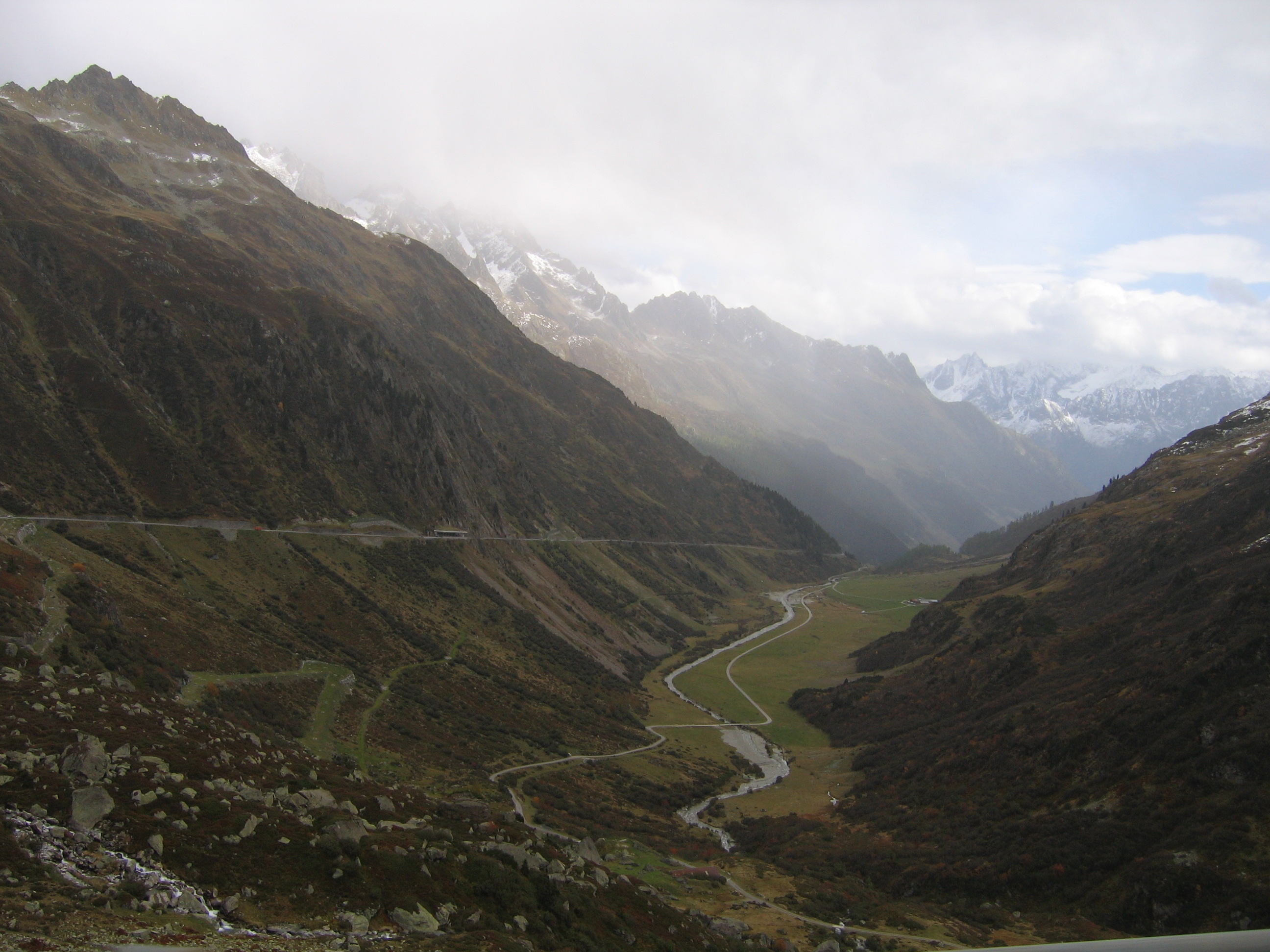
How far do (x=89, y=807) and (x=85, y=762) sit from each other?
2.21 metres

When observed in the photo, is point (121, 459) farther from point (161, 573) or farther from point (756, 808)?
point (756, 808)

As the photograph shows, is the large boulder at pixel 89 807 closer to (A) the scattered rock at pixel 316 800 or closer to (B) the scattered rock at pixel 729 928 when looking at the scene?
(A) the scattered rock at pixel 316 800

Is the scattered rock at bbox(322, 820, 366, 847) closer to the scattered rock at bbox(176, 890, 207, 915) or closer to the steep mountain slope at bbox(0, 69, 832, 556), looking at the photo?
the scattered rock at bbox(176, 890, 207, 915)

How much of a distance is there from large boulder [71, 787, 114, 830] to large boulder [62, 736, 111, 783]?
2.95 ft

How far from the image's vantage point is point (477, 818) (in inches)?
1292

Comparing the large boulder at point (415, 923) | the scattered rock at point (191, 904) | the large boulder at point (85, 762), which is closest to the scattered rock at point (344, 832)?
the large boulder at point (415, 923)

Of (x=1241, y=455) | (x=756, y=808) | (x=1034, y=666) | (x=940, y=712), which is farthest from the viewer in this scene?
(x=1241, y=455)

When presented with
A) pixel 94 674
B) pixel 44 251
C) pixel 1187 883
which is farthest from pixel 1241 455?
pixel 44 251

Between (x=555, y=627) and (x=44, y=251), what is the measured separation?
295 feet

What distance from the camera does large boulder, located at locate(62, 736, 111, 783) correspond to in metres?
19.7

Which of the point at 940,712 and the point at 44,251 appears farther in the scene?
the point at 44,251

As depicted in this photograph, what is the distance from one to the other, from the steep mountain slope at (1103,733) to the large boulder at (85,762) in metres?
38.4

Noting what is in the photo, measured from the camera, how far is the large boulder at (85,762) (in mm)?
19719

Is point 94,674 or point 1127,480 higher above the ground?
point 1127,480
